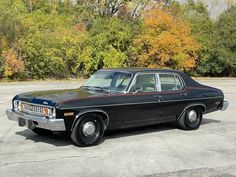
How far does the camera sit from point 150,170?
23.4 ft

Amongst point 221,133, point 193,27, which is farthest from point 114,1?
point 221,133

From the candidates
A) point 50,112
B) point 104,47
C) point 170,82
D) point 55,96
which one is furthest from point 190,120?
point 104,47

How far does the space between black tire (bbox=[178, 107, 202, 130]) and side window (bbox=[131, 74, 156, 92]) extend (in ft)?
3.82

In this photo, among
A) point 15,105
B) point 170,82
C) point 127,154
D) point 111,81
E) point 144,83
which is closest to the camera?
point 127,154

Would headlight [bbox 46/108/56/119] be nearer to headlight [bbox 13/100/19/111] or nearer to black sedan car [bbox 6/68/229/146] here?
black sedan car [bbox 6/68/229/146]

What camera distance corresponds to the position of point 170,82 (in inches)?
419

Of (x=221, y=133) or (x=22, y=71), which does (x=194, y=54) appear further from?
(x=221, y=133)

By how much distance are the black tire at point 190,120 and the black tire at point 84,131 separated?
8.21 feet

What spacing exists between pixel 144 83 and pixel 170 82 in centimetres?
91

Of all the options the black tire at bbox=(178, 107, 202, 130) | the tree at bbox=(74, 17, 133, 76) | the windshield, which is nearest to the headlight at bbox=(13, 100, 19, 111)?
the windshield

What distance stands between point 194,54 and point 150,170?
30.3 meters

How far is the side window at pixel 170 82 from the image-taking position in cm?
1041

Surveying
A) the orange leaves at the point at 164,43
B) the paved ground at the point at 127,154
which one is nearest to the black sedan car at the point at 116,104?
the paved ground at the point at 127,154

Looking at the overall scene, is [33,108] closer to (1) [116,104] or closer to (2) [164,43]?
(1) [116,104]
